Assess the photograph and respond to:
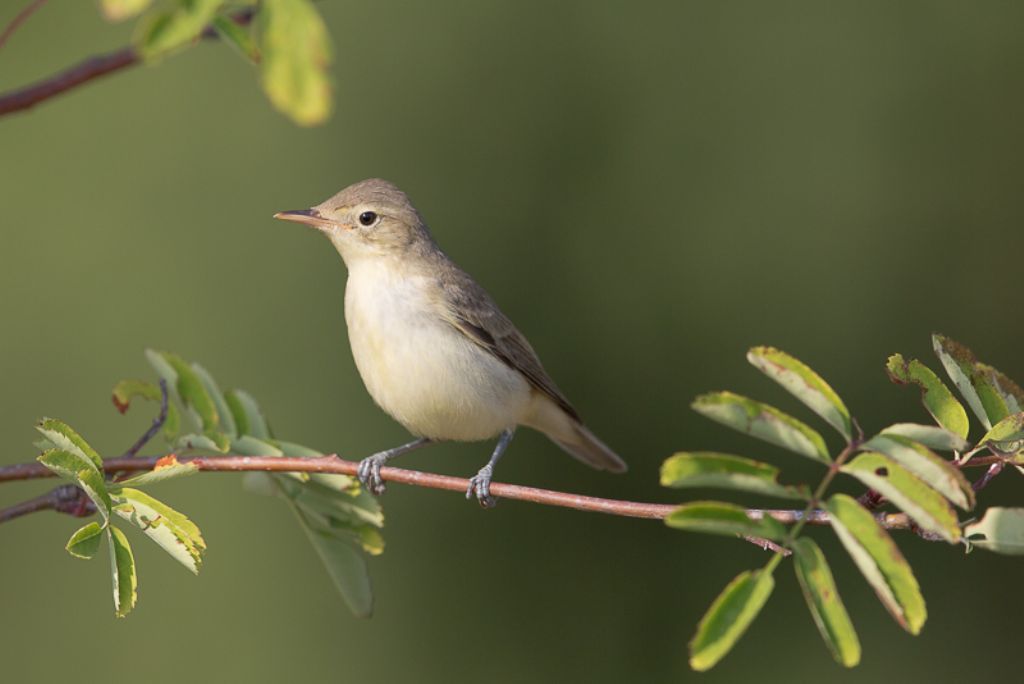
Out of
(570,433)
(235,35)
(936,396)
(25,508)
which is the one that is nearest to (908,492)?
(936,396)

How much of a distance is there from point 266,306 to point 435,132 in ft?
5.99

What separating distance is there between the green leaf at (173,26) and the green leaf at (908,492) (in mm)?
1122

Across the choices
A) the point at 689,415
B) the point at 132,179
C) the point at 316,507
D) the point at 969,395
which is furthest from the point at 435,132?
the point at 969,395

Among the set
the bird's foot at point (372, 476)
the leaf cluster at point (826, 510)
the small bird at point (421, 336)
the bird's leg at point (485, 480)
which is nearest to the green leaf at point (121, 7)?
the leaf cluster at point (826, 510)

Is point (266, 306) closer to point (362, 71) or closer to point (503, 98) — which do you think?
point (362, 71)

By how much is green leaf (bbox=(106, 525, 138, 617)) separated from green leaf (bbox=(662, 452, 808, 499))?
3.20 feet

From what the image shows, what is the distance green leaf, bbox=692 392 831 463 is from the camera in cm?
185

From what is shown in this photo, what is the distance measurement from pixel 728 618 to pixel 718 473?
210 millimetres

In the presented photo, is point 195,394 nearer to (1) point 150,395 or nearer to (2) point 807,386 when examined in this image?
(1) point 150,395

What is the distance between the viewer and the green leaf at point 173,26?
57.2 inches

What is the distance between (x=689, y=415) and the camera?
27.3ft

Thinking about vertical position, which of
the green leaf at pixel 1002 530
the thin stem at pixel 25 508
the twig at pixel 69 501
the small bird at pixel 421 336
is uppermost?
the small bird at pixel 421 336

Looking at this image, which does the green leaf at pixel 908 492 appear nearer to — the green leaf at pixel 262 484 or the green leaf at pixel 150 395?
the green leaf at pixel 262 484

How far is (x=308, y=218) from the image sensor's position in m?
4.21
